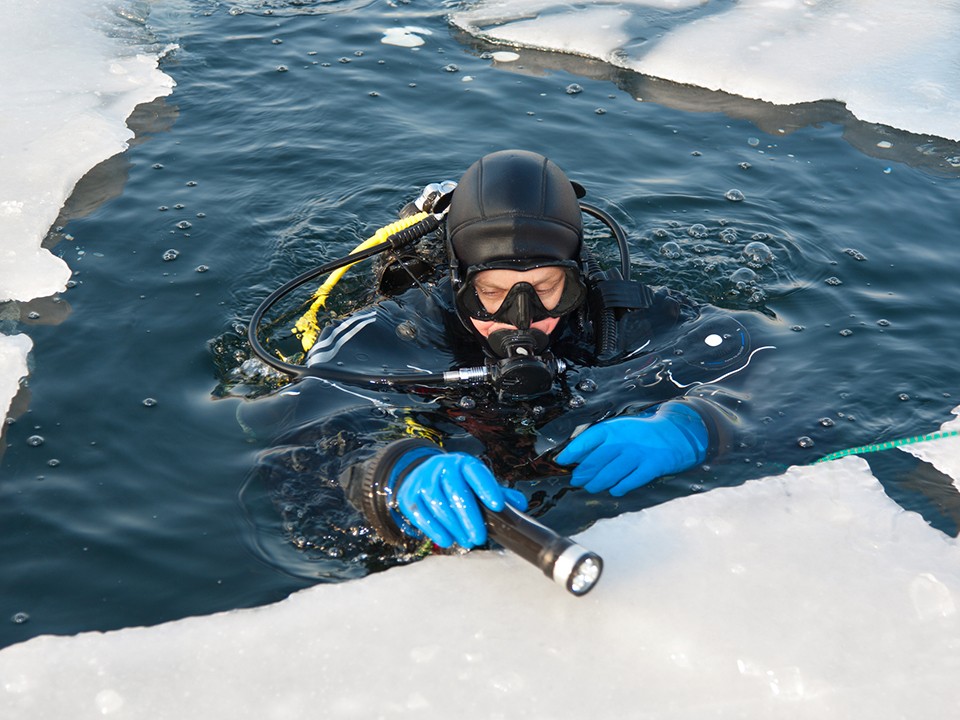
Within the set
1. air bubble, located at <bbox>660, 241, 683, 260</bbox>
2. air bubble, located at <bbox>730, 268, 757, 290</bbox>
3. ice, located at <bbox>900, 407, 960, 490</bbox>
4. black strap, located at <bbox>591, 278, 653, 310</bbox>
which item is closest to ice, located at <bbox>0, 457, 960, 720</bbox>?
ice, located at <bbox>900, 407, 960, 490</bbox>

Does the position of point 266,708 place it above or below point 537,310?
below

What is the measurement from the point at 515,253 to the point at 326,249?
1.99m

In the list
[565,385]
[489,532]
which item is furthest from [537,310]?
[489,532]

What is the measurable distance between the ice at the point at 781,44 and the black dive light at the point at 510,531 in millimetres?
4563

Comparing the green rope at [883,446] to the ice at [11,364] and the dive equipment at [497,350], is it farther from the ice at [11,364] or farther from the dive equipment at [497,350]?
the ice at [11,364]

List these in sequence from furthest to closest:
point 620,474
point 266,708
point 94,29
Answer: point 94,29, point 620,474, point 266,708

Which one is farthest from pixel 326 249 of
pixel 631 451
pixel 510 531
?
pixel 510 531

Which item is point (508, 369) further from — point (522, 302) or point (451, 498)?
point (451, 498)

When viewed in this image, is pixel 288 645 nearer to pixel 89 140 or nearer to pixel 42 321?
pixel 42 321

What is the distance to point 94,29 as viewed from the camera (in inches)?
293

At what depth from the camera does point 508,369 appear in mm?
3387

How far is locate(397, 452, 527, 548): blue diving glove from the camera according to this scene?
274cm

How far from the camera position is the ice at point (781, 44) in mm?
6395

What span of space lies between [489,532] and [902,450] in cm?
169
